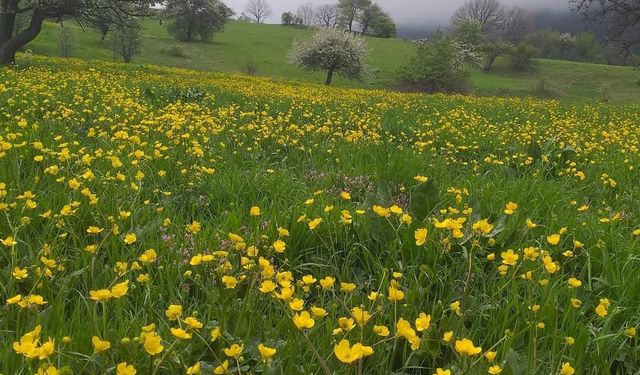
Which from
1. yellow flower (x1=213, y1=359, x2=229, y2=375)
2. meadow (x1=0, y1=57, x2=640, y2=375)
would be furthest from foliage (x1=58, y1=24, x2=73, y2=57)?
yellow flower (x1=213, y1=359, x2=229, y2=375)

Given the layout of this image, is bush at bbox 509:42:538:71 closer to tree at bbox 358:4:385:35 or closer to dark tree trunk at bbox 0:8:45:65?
tree at bbox 358:4:385:35

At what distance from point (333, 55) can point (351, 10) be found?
54.5m

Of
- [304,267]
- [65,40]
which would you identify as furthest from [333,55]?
[304,267]

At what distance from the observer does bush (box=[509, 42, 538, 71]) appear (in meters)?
62.4

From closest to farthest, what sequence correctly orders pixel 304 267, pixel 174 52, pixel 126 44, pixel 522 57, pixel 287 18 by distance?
pixel 304 267 → pixel 126 44 → pixel 174 52 → pixel 522 57 → pixel 287 18

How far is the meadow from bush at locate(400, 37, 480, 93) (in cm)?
3728

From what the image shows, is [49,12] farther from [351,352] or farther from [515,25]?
[515,25]

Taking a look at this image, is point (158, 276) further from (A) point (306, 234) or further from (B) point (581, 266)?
(B) point (581, 266)

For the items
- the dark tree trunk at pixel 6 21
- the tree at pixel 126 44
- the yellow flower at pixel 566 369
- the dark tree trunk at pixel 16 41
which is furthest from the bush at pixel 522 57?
the yellow flower at pixel 566 369

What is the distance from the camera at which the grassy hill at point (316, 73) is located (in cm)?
4150

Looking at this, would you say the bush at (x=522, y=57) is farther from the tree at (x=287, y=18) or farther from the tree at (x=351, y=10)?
the tree at (x=287, y=18)

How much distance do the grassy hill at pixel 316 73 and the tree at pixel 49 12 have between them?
62.9ft

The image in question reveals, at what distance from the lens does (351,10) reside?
92250 mm

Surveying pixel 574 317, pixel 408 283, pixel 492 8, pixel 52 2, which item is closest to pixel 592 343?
pixel 574 317
